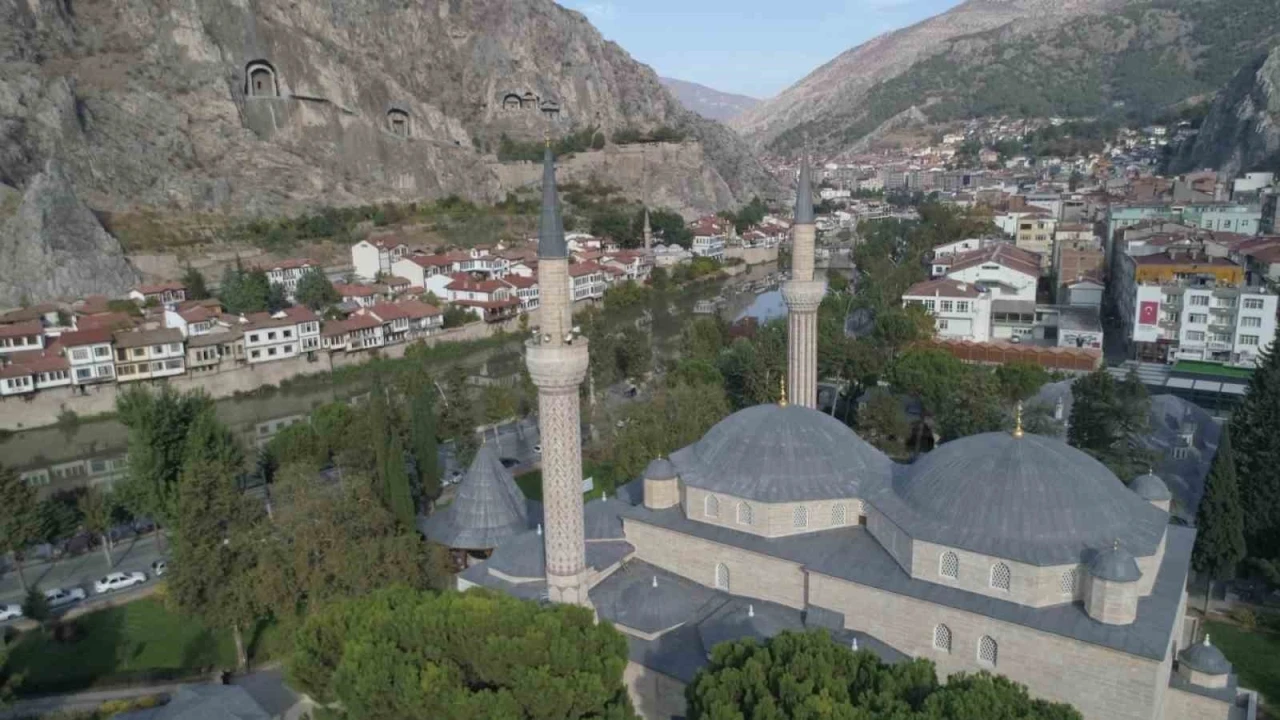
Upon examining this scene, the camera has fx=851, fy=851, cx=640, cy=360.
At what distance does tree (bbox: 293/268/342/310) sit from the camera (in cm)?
3991

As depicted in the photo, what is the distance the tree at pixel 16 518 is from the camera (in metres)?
16.3

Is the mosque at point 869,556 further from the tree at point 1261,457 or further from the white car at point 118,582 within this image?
the white car at point 118,582

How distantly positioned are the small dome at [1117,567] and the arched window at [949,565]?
1.57 metres

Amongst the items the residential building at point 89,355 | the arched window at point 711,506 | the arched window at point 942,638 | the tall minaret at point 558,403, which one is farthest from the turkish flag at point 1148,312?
the residential building at point 89,355

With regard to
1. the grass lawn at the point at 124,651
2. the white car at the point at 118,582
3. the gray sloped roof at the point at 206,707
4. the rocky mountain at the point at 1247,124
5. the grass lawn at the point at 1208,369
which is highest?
the rocky mountain at the point at 1247,124

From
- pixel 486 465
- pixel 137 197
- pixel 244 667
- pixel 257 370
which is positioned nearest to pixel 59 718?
pixel 244 667

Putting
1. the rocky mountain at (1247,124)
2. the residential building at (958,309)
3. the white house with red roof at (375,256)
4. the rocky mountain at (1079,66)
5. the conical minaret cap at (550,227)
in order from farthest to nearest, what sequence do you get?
1. the rocky mountain at (1079,66)
2. the rocky mountain at (1247,124)
3. the white house with red roof at (375,256)
4. the residential building at (958,309)
5. the conical minaret cap at (550,227)

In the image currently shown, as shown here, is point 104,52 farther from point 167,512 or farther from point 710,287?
point 167,512

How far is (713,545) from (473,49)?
77.5 meters

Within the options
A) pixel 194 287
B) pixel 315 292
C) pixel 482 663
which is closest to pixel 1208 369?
pixel 482 663

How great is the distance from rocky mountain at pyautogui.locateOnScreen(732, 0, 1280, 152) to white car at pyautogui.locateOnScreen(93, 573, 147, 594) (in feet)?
426

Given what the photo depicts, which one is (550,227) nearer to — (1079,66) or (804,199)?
(804,199)

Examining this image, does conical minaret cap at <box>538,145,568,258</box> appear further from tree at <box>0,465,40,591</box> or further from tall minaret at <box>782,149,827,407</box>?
tree at <box>0,465,40,591</box>

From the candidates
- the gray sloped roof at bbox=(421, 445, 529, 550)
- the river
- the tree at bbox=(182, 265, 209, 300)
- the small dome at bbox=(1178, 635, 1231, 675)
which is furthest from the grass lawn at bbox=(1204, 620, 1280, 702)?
the tree at bbox=(182, 265, 209, 300)
